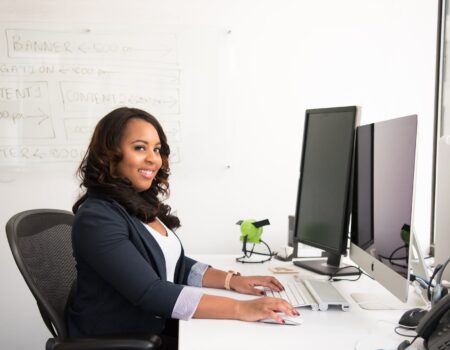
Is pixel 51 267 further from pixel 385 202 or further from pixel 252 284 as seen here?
pixel 385 202

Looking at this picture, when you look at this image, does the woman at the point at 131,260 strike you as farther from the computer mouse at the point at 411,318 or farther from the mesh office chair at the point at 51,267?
the computer mouse at the point at 411,318

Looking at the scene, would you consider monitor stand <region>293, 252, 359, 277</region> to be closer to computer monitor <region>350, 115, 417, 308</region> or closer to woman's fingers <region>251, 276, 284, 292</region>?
computer monitor <region>350, 115, 417, 308</region>

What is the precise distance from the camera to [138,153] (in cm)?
160

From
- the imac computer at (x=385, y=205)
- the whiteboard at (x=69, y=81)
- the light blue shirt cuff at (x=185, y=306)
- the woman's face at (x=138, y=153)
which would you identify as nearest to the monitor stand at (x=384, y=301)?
the imac computer at (x=385, y=205)

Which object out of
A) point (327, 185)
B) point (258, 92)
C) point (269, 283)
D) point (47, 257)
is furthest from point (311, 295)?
point (258, 92)

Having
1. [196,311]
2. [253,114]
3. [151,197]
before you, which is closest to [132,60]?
[253,114]

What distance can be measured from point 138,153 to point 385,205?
77 cm

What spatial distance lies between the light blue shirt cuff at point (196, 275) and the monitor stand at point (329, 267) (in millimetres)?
453

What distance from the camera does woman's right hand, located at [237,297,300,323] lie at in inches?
50.5

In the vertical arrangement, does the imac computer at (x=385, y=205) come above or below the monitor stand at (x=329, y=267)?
above

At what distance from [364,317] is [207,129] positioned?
1.77 meters

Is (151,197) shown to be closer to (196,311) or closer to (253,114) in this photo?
(196,311)

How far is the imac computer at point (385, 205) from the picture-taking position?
1261mm

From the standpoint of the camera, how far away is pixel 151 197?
6.01 ft
